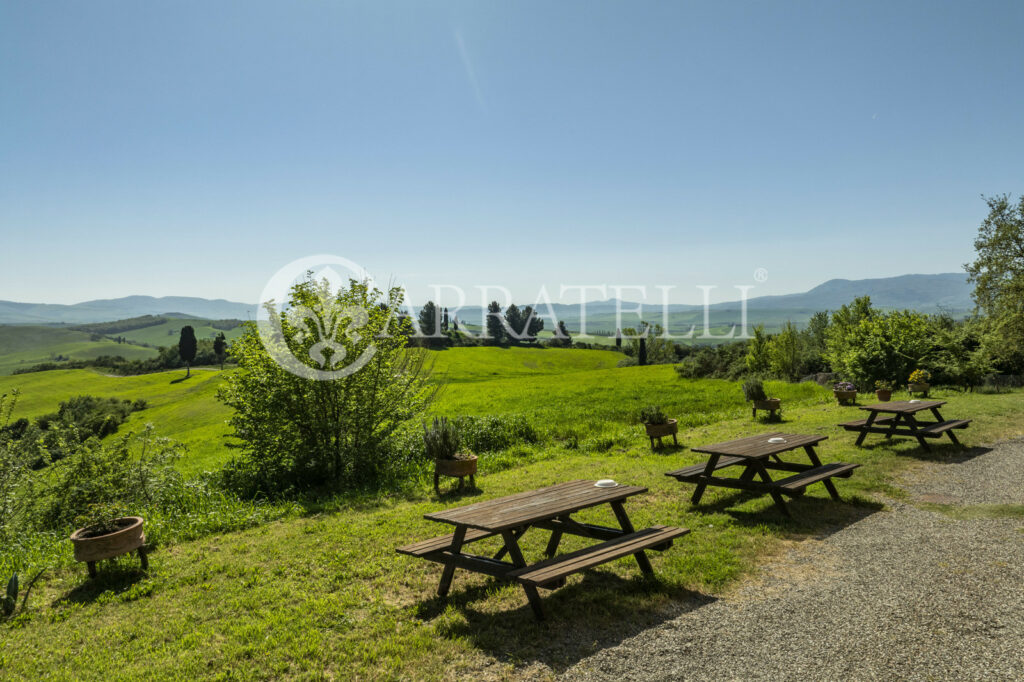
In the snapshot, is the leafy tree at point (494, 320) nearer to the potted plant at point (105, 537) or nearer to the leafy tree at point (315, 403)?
the leafy tree at point (315, 403)

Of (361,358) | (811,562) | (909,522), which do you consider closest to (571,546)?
(811,562)

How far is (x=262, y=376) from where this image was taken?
39.2 ft

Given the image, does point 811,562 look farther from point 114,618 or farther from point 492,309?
point 492,309

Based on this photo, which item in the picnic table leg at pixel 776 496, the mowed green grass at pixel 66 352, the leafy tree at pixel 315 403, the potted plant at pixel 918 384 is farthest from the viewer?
the mowed green grass at pixel 66 352

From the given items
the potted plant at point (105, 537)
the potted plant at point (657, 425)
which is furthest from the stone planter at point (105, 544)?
the potted plant at point (657, 425)

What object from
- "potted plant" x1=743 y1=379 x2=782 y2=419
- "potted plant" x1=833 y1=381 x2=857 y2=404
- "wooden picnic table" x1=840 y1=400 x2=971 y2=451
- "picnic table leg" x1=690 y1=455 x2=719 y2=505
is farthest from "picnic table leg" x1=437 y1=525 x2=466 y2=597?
"potted plant" x1=833 y1=381 x2=857 y2=404

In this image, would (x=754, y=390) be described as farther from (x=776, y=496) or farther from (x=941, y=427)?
(x=776, y=496)

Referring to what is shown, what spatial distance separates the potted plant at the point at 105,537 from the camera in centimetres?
656

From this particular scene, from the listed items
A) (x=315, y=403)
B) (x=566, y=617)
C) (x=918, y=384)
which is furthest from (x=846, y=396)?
(x=566, y=617)

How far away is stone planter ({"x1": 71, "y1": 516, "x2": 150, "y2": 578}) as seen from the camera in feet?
21.5

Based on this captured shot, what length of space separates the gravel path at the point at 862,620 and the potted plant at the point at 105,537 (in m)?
5.73

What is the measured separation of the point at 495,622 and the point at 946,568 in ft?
15.7

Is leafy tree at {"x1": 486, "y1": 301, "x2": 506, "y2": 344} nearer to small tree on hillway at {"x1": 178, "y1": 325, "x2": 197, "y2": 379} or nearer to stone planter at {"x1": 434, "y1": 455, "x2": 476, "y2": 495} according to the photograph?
small tree on hillway at {"x1": 178, "y1": 325, "x2": 197, "y2": 379}

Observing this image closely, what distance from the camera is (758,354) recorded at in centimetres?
4628
